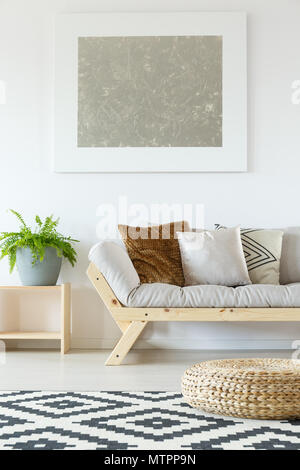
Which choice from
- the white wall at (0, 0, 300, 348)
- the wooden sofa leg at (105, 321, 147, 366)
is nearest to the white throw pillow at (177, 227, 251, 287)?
the white wall at (0, 0, 300, 348)

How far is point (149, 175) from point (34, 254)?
92cm

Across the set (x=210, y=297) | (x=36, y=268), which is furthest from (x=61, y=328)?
(x=210, y=297)

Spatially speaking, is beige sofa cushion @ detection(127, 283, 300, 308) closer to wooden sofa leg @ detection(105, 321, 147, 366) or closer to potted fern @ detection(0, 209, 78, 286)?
wooden sofa leg @ detection(105, 321, 147, 366)

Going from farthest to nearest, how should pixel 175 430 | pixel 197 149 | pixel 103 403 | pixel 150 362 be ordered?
pixel 197 149 → pixel 150 362 → pixel 103 403 → pixel 175 430

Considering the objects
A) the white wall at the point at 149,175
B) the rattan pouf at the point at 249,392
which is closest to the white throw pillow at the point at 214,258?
the white wall at the point at 149,175

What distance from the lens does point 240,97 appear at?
12.8 feet

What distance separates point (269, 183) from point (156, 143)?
30.9 inches

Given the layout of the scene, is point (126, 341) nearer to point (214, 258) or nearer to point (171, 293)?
point (171, 293)

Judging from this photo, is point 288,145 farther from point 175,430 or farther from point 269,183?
point 175,430

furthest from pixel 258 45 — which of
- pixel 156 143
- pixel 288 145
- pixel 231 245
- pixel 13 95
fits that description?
pixel 13 95

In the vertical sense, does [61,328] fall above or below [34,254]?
below

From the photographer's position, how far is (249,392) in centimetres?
191

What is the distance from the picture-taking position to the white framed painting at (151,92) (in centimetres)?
389

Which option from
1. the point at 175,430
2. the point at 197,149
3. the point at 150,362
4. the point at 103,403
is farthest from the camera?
the point at 197,149
